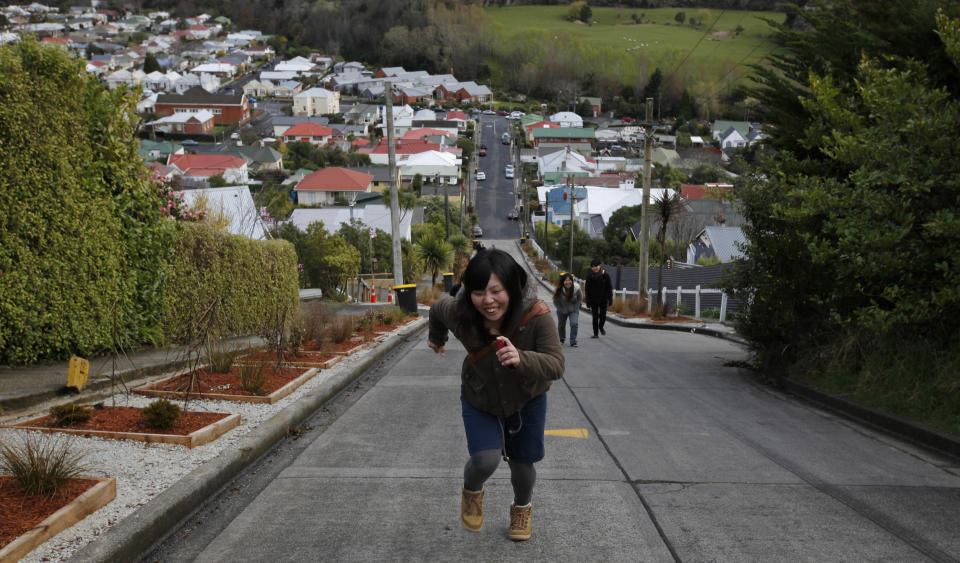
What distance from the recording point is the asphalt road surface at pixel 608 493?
458 cm

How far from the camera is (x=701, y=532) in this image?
483 centimetres

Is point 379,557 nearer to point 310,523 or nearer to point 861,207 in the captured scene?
point 310,523

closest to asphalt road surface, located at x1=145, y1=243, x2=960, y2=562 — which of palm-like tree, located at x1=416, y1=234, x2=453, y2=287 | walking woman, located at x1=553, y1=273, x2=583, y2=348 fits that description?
walking woman, located at x1=553, y1=273, x2=583, y2=348

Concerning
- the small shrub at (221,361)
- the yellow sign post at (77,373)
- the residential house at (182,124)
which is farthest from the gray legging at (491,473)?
the residential house at (182,124)

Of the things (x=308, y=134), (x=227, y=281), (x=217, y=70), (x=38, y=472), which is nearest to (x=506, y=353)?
(x=38, y=472)

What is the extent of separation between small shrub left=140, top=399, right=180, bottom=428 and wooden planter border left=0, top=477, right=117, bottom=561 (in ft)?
4.95

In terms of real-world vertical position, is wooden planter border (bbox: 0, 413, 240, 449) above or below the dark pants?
below

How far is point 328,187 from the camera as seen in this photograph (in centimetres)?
7706

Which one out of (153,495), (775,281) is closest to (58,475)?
(153,495)

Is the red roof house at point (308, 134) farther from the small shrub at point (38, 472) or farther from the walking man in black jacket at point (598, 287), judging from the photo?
the small shrub at point (38, 472)

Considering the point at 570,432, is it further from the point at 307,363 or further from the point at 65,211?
the point at 65,211

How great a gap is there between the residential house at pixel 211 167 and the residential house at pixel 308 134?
2890 cm

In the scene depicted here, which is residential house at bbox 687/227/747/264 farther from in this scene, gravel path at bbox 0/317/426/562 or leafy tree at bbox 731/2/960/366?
gravel path at bbox 0/317/426/562

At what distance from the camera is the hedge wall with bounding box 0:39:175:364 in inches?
315
